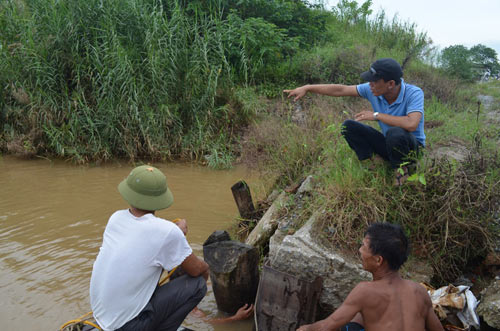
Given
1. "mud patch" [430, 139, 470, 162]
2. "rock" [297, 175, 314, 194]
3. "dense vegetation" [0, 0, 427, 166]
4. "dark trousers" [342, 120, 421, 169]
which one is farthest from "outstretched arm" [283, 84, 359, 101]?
"dense vegetation" [0, 0, 427, 166]

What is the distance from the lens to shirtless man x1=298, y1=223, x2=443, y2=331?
2.20 meters

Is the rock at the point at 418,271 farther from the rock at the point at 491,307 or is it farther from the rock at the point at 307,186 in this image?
the rock at the point at 307,186

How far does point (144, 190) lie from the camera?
2.42 metres

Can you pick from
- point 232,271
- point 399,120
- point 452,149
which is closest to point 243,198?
point 232,271

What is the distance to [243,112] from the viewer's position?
851 cm

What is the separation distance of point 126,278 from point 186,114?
624 cm

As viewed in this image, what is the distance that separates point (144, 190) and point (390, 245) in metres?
1.54

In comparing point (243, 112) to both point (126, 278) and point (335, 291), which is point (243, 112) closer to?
point (335, 291)

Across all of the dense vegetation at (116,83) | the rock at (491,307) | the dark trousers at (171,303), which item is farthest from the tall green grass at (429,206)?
the dense vegetation at (116,83)

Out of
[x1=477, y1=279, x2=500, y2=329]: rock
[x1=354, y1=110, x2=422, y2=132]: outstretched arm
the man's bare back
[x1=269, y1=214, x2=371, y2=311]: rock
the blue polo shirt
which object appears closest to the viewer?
the man's bare back

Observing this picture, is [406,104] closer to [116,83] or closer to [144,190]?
[144,190]

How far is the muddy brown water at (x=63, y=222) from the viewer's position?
11.4 feet

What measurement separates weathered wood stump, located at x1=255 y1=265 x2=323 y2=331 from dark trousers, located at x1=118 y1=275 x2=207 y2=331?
0.46m

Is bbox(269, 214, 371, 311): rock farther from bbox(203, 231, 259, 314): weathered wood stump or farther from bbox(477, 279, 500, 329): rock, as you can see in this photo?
bbox(477, 279, 500, 329): rock
